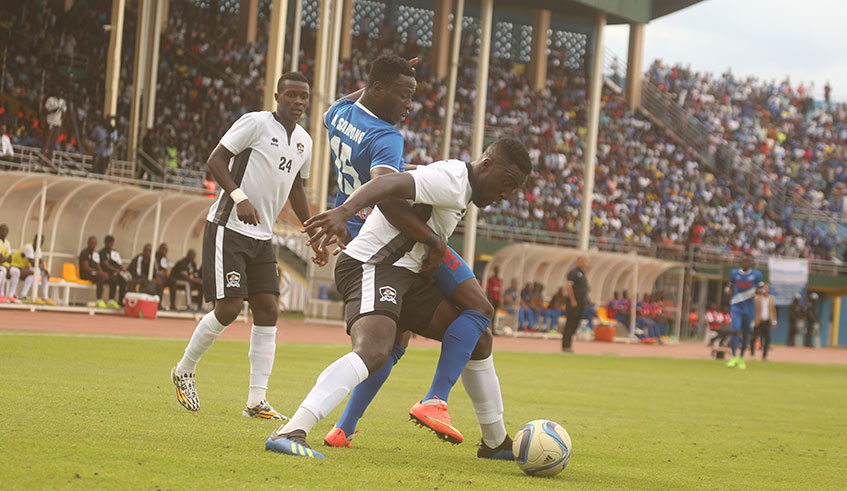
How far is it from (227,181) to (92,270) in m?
15.9

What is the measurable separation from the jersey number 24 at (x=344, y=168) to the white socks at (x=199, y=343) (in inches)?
53.2

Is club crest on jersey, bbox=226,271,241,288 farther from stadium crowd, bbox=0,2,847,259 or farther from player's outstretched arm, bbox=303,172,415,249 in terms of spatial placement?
stadium crowd, bbox=0,2,847,259

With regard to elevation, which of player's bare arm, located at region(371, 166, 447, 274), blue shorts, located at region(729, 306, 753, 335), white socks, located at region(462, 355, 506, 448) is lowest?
blue shorts, located at region(729, 306, 753, 335)

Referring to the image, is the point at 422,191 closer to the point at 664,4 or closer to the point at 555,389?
the point at 555,389

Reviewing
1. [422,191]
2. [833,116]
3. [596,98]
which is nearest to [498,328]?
[596,98]

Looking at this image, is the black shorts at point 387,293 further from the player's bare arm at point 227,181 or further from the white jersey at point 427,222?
the player's bare arm at point 227,181

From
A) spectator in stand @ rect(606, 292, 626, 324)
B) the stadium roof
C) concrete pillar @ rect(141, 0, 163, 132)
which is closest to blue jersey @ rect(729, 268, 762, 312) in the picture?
spectator in stand @ rect(606, 292, 626, 324)

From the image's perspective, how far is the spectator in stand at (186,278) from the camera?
22322 millimetres

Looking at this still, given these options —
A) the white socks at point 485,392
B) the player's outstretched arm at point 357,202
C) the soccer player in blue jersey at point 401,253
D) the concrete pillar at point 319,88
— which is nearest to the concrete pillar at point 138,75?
the concrete pillar at point 319,88

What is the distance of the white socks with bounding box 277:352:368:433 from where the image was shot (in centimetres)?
451

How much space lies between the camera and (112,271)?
21531 millimetres

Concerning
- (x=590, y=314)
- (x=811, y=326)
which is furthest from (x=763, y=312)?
(x=811, y=326)

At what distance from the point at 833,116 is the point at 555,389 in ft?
149

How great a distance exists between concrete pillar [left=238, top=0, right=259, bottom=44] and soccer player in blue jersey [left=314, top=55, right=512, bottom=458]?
34.8 m
